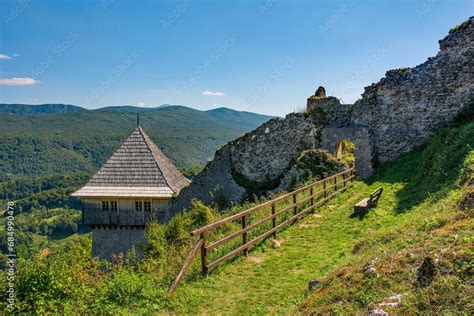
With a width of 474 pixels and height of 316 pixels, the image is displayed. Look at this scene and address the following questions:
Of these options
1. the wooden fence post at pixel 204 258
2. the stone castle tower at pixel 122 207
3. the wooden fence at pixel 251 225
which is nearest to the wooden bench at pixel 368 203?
the wooden fence at pixel 251 225

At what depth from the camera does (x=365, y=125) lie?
663 inches

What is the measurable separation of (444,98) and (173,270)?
44.8ft

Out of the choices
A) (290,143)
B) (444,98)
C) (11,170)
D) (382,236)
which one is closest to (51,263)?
(382,236)

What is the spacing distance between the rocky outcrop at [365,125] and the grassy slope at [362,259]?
4.20 meters

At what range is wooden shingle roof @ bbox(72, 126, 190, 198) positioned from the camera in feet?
62.5

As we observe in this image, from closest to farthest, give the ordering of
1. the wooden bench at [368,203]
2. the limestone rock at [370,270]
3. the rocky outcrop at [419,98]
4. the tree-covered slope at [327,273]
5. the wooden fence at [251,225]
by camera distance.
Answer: the tree-covered slope at [327,273]
the limestone rock at [370,270]
the wooden fence at [251,225]
the wooden bench at [368,203]
the rocky outcrop at [419,98]

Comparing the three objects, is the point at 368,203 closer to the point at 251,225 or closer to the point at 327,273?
the point at 251,225

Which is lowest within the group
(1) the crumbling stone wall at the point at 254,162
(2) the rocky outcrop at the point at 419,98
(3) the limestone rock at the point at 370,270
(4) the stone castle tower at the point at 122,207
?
(4) the stone castle tower at the point at 122,207

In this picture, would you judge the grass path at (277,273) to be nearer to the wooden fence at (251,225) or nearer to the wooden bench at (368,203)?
the wooden fence at (251,225)

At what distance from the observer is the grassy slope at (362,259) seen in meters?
3.90

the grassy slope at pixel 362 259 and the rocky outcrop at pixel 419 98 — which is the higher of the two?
the rocky outcrop at pixel 419 98

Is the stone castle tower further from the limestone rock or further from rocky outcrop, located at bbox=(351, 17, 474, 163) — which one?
the limestone rock

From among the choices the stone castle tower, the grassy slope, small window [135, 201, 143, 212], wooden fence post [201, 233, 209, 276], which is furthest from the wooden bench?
small window [135, 201, 143, 212]

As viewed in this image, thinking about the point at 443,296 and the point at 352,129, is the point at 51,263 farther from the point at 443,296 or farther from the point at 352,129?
the point at 352,129
